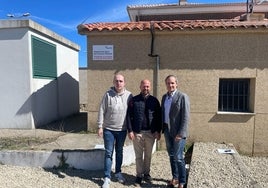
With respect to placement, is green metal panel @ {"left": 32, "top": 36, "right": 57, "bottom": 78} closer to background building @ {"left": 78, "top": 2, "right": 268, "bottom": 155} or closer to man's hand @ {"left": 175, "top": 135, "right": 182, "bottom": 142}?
background building @ {"left": 78, "top": 2, "right": 268, "bottom": 155}

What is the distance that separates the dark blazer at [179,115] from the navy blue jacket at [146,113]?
11.5 inches

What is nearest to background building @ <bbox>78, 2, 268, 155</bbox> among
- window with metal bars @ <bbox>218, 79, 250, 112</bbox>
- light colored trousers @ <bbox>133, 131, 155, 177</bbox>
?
window with metal bars @ <bbox>218, 79, 250, 112</bbox>

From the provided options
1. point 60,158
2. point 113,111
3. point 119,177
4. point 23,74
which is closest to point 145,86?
point 113,111

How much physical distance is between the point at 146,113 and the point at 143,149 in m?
0.70

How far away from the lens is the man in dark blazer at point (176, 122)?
449cm

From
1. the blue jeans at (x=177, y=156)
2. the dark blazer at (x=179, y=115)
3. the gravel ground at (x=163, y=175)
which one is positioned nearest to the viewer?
the dark blazer at (x=179, y=115)

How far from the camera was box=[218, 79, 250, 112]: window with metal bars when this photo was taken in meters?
7.66

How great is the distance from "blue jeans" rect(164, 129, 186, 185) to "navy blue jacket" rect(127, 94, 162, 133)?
23 centimetres

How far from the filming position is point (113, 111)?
4867 millimetres

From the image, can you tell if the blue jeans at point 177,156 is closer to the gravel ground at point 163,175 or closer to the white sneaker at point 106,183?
the gravel ground at point 163,175

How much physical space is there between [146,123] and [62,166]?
7.22ft

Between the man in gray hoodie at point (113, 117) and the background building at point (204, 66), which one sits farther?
the background building at point (204, 66)

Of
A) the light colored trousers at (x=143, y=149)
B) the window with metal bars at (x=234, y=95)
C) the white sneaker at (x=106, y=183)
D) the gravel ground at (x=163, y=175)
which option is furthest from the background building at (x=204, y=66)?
the white sneaker at (x=106, y=183)

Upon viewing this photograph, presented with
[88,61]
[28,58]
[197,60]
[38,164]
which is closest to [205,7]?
[197,60]
